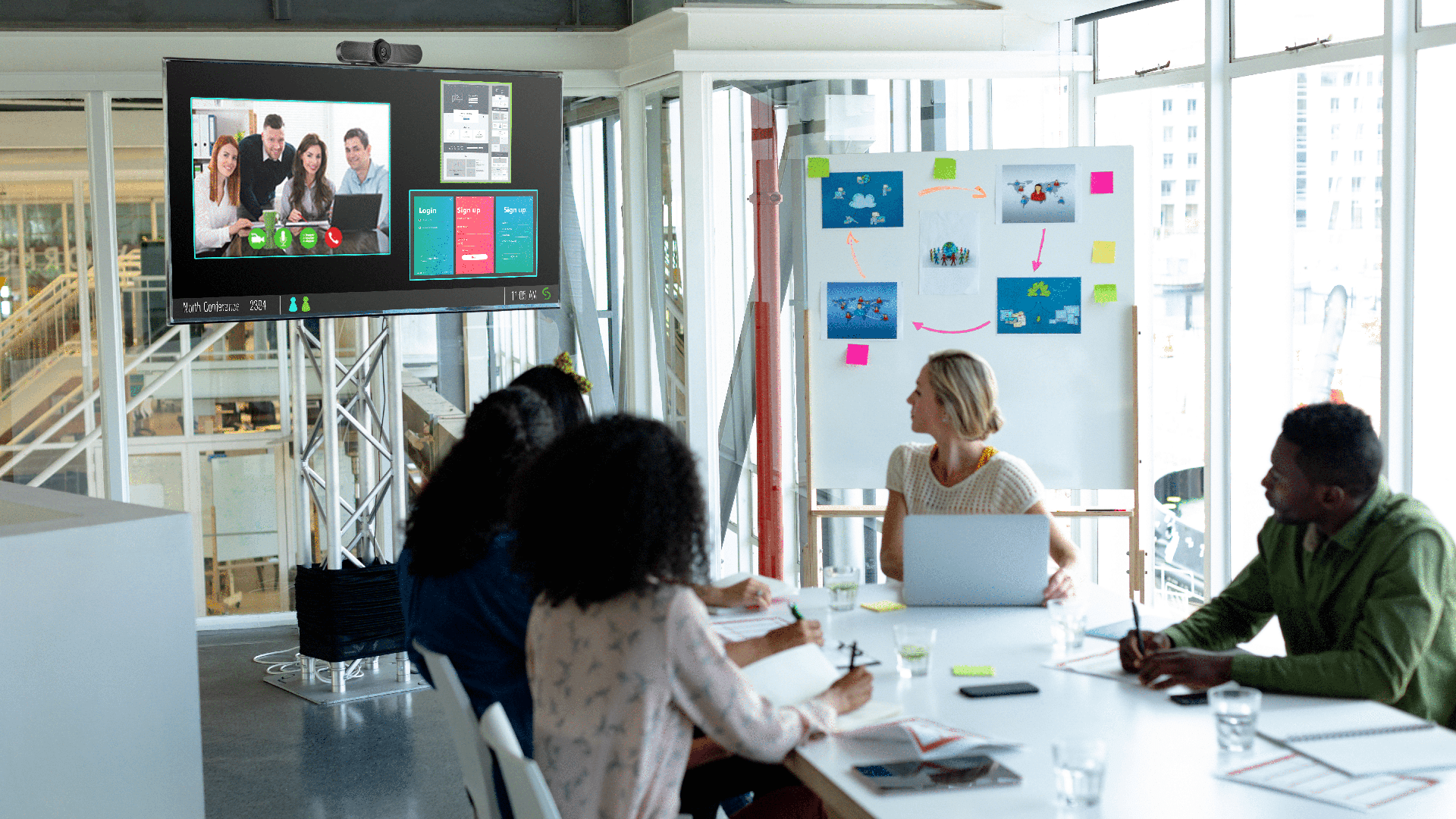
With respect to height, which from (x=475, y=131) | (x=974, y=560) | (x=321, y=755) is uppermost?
(x=475, y=131)

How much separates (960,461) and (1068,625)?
0.91 m

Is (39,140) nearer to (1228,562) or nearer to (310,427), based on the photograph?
(310,427)

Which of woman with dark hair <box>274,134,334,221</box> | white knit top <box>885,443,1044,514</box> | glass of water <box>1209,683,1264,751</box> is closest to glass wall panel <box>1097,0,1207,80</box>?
white knit top <box>885,443,1044,514</box>

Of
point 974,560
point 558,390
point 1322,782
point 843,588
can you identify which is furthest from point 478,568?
point 1322,782

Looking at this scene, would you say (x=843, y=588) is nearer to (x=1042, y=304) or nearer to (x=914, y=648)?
(x=914, y=648)

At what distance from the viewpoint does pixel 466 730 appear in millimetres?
2053

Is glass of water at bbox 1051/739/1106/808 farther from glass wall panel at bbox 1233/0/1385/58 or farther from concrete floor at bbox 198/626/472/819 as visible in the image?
glass wall panel at bbox 1233/0/1385/58

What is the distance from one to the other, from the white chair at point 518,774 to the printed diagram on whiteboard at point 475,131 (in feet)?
9.69

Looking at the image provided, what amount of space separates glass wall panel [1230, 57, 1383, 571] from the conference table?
186 centimetres

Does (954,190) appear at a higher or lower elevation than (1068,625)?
higher

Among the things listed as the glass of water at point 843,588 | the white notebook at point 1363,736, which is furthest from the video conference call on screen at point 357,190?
the white notebook at point 1363,736

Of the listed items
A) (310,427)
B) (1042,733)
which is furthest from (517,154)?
(1042,733)

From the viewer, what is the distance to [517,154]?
14.9 feet

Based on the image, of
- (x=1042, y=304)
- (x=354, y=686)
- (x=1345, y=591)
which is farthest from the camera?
(x=354, y=686)
